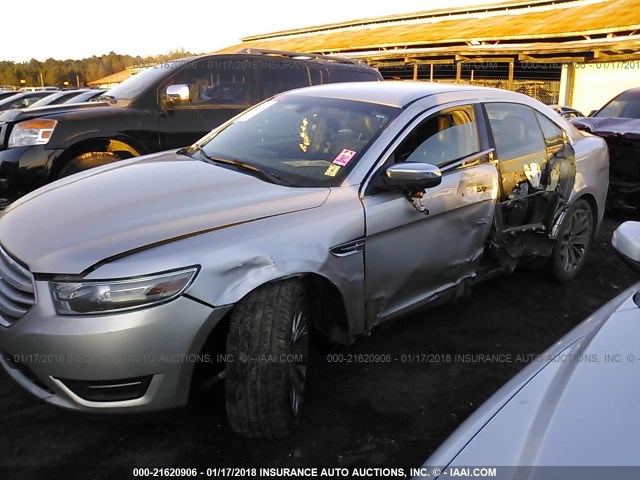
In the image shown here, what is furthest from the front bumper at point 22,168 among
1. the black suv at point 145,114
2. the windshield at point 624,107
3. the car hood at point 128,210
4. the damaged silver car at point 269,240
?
the windshield at point 624,107

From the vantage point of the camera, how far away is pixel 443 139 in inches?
131

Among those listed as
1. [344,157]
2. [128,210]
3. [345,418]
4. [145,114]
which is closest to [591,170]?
[344,157]

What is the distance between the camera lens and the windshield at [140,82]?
5.76 m

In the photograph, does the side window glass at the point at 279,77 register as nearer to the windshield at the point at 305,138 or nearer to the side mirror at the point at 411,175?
the windshield at the point at 305,138

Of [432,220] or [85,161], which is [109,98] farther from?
[432,220]

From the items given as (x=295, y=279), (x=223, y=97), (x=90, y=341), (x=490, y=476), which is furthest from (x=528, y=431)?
(x=223, y=97)

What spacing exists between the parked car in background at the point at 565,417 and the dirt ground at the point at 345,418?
3.11 feet

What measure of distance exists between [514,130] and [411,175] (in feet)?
4.97

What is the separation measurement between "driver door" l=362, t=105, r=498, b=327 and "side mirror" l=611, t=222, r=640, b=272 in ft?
3.34

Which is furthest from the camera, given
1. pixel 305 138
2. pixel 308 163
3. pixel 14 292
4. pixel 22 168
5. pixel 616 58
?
pixel 616 58

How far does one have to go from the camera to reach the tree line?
64.8 m

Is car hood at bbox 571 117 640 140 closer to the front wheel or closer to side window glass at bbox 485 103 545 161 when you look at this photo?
the front wheel

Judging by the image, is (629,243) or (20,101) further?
(20,101)

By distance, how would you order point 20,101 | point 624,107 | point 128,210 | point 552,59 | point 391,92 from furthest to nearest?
point 552,59 < point 20,101 < point 624,107 < point 391,92 < point 128,210
